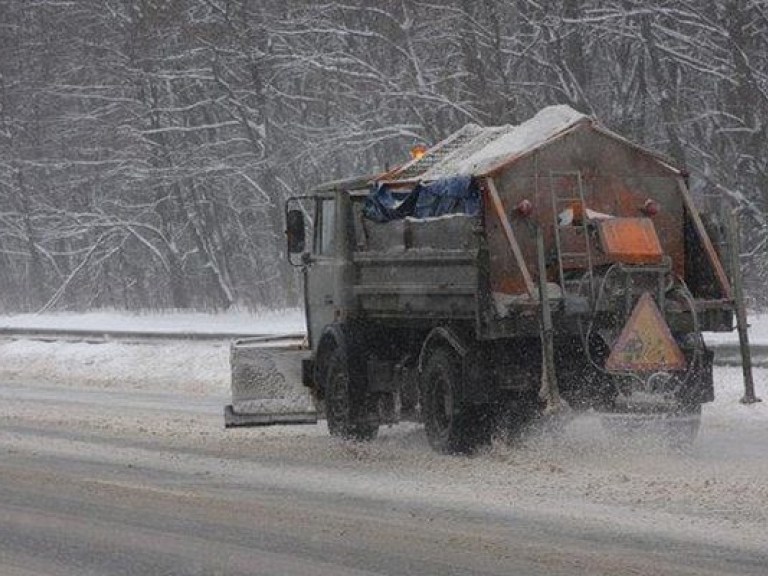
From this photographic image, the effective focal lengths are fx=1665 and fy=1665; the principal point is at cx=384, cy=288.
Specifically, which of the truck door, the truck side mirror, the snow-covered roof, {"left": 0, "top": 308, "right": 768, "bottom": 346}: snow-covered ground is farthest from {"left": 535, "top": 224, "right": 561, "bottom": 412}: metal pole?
{"left": 0, "top": 308, "right": 768, "bottom": 346}: snow-covered ground

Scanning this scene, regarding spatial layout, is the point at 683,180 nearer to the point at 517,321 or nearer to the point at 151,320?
the point at 517,321

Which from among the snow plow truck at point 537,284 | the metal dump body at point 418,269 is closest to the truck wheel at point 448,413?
the snow plow truck at point 537,284

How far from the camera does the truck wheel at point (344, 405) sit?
13711mm

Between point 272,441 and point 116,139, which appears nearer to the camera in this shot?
point 272,441

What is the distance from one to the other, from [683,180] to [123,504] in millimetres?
5169

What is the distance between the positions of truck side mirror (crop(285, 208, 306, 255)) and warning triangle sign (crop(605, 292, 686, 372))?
11.7ft

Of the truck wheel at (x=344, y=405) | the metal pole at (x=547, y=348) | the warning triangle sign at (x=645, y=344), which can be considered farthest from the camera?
the truck wheel at (x=344, y=405)

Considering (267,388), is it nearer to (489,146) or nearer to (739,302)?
(489,146)

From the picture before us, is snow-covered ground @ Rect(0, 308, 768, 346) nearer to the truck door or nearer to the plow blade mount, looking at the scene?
the truck door

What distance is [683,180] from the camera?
12.9 metres

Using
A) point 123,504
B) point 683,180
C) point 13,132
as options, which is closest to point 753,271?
point 683,180

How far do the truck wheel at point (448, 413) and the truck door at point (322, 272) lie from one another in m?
1.71

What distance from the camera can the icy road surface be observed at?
8008 millimetres

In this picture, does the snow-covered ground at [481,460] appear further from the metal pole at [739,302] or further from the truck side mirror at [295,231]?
the truck side mirror at [295,231]
